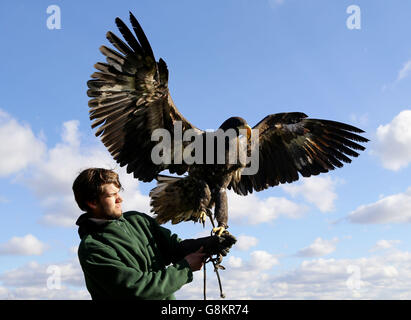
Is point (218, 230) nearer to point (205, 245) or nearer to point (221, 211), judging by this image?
point (221, 211)

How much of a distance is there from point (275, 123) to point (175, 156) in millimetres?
1350

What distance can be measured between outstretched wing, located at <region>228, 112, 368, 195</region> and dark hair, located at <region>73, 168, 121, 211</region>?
302 cm

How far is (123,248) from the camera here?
2.29 meters

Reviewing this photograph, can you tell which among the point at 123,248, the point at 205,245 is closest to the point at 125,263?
the point at 123,248

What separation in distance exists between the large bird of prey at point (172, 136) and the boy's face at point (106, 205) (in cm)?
172

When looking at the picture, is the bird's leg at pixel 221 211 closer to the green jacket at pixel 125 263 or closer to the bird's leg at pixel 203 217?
the bird's leg at pixel 203 217

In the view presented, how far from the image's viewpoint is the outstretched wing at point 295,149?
535cm

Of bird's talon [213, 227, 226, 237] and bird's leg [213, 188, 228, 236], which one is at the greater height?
bird's leg [213, 188, 228, 236]

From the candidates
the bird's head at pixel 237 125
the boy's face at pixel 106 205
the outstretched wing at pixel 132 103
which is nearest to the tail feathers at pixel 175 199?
the outstretched wing at pixel 132 103

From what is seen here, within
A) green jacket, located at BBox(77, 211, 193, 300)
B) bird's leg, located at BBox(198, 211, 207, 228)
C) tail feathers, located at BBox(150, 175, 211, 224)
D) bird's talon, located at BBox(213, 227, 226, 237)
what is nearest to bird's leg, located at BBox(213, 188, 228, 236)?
bird's talon, located at BBox(213, 227, 226, 237)

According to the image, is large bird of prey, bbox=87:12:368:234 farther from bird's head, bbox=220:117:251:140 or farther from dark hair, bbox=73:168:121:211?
dark hair, bbox=73:168:121:211

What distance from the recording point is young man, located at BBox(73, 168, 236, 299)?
2.13 meters
